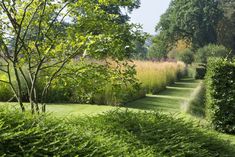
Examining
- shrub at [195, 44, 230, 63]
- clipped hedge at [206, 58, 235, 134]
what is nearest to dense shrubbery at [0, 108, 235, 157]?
clipped hedge at [206, 58, 235, 134]

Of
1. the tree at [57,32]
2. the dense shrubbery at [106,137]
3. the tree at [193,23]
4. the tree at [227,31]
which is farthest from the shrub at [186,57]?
the tree at [57,32]

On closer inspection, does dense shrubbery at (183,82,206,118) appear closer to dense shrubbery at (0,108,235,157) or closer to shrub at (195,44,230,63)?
dense shrubbery at (0,108,235,157)

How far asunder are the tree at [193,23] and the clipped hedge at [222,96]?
34565 mm

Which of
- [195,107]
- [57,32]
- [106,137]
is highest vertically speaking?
[57,32]

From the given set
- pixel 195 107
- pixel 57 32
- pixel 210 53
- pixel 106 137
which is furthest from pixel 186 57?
pixel 106 137

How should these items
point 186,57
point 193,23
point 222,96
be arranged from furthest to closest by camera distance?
point 193,23 < point 186,57 < point 222,96

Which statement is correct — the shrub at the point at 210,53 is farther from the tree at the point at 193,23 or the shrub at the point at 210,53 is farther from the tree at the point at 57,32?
the tree at the point at 57,32

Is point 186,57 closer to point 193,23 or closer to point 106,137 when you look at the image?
point 193,23

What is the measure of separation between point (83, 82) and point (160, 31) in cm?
4478

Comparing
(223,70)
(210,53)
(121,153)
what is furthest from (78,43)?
(210,53)

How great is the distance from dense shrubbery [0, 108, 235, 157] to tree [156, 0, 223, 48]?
3964 centimetres

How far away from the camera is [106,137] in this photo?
3871mm

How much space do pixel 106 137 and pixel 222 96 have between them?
649 centimetres

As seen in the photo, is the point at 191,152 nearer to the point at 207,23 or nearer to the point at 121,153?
the point at 121,153
